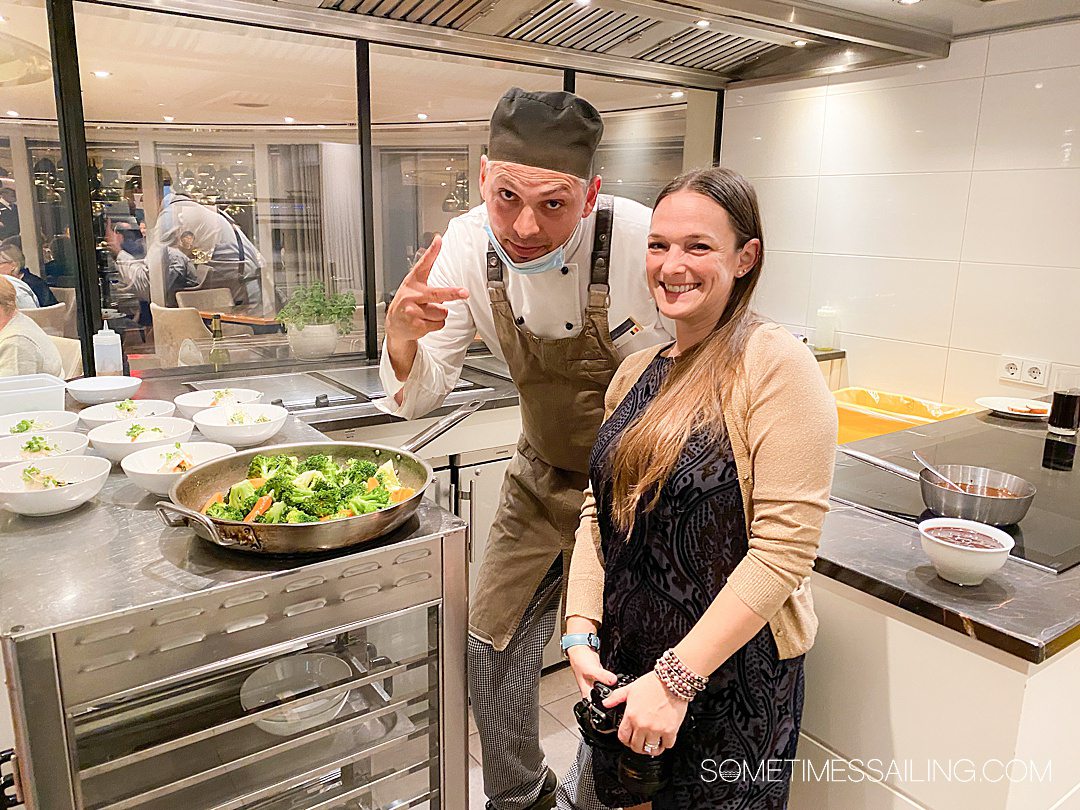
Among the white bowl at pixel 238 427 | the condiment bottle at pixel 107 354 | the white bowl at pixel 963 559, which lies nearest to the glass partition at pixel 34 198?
the condiment bottle at pixel 107 354

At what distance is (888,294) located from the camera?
122 inches

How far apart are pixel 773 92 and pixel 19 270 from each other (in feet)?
9.61

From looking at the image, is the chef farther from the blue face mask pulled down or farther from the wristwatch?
the wristwatch

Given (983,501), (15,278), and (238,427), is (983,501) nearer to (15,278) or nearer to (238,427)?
(238,427)

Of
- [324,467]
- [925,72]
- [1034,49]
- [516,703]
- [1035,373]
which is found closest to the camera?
[324,467]

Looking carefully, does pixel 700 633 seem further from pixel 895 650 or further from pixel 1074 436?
pixel 1074 436

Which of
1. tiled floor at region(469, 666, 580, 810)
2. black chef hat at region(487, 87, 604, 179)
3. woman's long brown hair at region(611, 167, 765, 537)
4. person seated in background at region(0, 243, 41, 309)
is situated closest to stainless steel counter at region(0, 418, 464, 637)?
woman's long brown hair at region(611, 167, 765, 537)

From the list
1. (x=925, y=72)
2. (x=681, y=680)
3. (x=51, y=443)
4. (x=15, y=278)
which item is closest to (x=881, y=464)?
(x=681, y=680)

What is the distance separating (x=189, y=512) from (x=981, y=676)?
117cm

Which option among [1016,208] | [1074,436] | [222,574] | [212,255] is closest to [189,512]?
[222,574]

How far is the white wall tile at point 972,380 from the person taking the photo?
281cm

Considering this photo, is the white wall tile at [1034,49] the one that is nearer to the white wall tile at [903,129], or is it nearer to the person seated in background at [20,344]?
the white wall tile at [903,129]

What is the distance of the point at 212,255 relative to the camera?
107 inches

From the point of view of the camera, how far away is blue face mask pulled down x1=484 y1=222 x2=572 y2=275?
5.26ft
